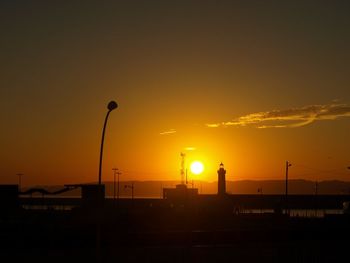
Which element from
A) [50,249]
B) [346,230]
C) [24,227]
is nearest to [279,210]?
[346,230]

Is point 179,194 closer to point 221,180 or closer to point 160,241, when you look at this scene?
point 221,180

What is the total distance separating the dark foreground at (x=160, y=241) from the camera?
3672cm

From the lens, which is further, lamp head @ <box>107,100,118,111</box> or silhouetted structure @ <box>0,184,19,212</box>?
silhouetted structure @ <box>0,184,19,212</box>

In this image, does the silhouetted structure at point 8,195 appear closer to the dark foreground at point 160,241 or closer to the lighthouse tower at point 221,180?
the dark foreground at point 160,241

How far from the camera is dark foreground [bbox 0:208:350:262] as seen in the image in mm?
36719

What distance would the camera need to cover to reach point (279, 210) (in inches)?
3246

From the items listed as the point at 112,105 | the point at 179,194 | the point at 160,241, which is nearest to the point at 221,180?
the point at 179,194

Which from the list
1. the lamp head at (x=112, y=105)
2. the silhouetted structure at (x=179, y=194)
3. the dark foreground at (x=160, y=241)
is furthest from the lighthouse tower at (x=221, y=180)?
the lamp head at (x=112, y=105)

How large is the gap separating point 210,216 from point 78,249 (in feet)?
99.1

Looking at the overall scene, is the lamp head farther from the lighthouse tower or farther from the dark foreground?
the lighthouse tower

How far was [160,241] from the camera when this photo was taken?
46.1 meters

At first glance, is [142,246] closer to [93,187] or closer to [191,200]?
[93,187]

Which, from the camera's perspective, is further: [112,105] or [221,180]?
[221,180]

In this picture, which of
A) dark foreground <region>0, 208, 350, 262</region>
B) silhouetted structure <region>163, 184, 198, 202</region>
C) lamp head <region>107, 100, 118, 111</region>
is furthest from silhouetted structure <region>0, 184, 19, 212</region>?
silhouetted structure <region>163, 184, 198, 202</region>
